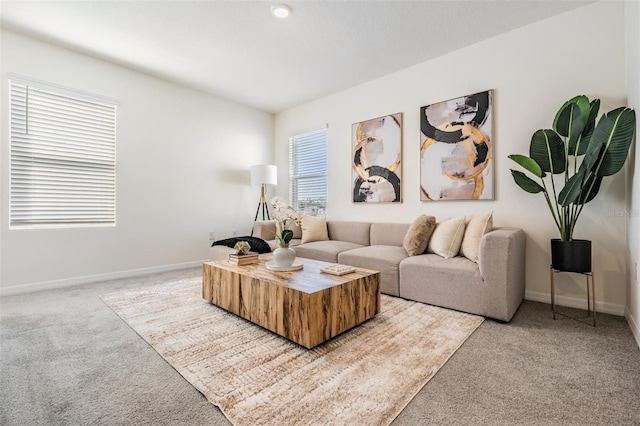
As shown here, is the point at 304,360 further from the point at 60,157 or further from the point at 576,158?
the point at 60,157

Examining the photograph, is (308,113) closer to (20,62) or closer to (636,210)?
(20,62)

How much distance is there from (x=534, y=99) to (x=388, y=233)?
204 cm

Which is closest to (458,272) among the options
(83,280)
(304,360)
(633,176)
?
(633,176)

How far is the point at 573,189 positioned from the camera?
2.25 meters

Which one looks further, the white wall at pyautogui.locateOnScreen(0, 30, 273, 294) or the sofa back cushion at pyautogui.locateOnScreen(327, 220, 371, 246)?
the sofa back cushion at pyautogui.locateOnScreen(327, 220, 371, 246)

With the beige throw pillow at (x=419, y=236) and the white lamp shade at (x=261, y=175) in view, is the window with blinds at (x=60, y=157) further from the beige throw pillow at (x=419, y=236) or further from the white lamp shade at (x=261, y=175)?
the beige throw pillow at (x=419, y=236)

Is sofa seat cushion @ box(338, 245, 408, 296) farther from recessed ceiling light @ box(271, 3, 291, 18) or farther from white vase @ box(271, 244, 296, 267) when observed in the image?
recessed ceiling light @ box(271, 3, 291, 18)

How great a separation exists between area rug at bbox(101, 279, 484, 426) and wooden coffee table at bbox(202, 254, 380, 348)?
3.5 inches

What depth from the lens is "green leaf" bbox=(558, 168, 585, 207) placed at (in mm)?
2207

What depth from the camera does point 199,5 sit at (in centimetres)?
263

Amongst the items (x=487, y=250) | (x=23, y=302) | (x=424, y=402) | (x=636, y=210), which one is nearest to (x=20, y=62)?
(x=23, y=302)

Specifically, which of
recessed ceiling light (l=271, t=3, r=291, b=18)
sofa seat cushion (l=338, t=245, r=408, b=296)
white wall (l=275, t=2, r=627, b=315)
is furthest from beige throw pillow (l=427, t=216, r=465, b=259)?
recessed ceiling light (l=271, t=3, r=291, b=18)

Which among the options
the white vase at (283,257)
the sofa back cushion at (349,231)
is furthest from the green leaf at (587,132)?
the white vase at (283,257)

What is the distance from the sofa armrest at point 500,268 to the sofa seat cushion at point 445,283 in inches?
2.7
